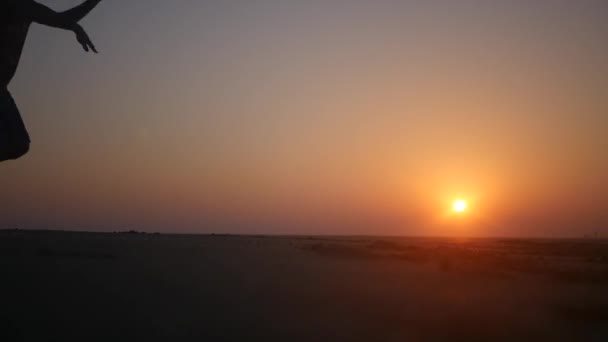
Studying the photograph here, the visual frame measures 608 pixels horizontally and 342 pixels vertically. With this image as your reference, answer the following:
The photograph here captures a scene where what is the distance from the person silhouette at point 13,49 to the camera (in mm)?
5227

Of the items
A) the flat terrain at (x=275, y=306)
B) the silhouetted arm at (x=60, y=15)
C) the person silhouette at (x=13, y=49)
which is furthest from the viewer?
the flat terrain at (x=275, y=306)

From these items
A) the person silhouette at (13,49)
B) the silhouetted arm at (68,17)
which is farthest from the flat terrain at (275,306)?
the silhouetted arm at (68,17)

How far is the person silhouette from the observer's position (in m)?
5.23

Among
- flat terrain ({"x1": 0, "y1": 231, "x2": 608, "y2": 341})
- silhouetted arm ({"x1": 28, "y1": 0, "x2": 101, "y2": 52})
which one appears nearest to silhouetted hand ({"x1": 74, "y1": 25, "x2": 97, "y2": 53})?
silhouetted arm ({"x1": 28, "y1": 0, "x2": 101, "y2": 52})

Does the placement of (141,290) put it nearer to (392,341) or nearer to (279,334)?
(279,334)

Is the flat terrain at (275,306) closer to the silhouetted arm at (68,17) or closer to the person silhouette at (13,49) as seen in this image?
Result: the person silhouette at (13,49)

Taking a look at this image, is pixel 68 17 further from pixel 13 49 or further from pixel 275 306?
pixel 275 306

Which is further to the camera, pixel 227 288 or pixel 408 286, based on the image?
pixel 408 286

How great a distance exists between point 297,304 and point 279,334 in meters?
4.17

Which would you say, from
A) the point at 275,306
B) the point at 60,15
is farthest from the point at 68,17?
the point at 275,306

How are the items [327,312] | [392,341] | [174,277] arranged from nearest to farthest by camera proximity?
[392,341]
[327,312]
[174,277]

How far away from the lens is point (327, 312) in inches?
648

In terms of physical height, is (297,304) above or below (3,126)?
below

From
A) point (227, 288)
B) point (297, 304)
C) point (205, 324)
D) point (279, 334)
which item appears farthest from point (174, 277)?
point (279, 334)
